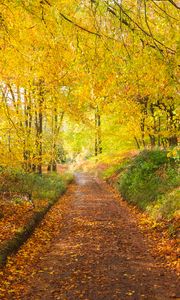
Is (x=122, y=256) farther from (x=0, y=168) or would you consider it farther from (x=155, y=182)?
(x=0, y=168)

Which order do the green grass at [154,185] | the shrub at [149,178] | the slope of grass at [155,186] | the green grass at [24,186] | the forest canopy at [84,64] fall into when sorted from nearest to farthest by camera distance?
the forest canopy at [84,64] → the slope of grass at [155,186] → the green grass at [154,185] → the shrub at [149,178] → the green grass at [24,186]

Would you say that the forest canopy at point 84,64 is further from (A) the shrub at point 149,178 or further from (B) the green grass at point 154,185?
(B) the green grass at point 154,185

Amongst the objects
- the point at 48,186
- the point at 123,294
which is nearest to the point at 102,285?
the point at 123,294

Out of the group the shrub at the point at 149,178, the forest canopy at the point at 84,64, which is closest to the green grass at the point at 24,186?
the forest canopy at the point at 84,64

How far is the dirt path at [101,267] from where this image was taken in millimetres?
6492

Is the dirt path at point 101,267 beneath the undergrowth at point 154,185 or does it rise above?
beneath

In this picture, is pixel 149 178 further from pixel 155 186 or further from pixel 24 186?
pixel 24 186

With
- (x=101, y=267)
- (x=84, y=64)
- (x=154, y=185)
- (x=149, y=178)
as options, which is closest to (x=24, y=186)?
(x=149, y=178)

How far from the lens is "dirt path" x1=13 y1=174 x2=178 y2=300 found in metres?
6.49

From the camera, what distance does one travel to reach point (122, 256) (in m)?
8.55

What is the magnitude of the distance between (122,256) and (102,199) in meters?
9.76

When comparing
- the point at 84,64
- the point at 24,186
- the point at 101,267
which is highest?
the point at 84,64

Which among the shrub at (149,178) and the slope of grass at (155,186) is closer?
the slope of grass at (155,186)

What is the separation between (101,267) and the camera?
25.6 feet
